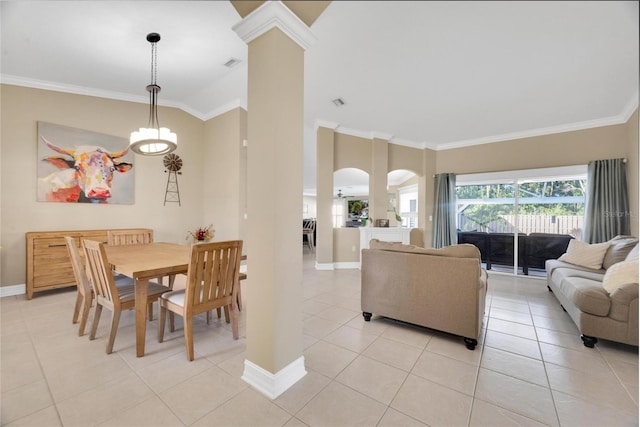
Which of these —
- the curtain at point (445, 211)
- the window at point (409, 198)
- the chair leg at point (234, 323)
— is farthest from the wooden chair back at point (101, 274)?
the window at point (409, 198)

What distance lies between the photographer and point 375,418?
4.72ft

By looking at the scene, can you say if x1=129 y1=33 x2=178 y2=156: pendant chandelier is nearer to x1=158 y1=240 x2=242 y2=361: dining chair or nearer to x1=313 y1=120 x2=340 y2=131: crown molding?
x1=158 y1=240 x2=242 y2=361: dining chair

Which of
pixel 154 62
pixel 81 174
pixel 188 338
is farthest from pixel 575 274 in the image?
pixel 81 174

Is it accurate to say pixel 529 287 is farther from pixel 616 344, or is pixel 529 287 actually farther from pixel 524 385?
pixel 524 385

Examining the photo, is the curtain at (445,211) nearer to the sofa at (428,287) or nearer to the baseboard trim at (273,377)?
the sofa at (428,287)

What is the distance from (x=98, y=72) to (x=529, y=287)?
7.09m

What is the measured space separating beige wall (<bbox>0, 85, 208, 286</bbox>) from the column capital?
383 cm

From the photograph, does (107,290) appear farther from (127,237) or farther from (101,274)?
(127,237)

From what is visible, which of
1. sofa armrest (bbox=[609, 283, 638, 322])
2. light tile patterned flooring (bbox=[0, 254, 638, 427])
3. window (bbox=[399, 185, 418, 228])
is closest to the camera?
light tile patterned flooring (bbox=[0, 254, 638, 427])

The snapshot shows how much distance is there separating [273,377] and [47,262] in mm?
3851

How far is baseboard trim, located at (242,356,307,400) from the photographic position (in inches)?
63.4

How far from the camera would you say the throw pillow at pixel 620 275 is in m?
1.64

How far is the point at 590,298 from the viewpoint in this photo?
7.22 ft

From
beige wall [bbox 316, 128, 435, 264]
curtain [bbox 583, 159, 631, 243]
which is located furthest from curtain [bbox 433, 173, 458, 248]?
curtain [bbox 583, 159, 631, 243]
